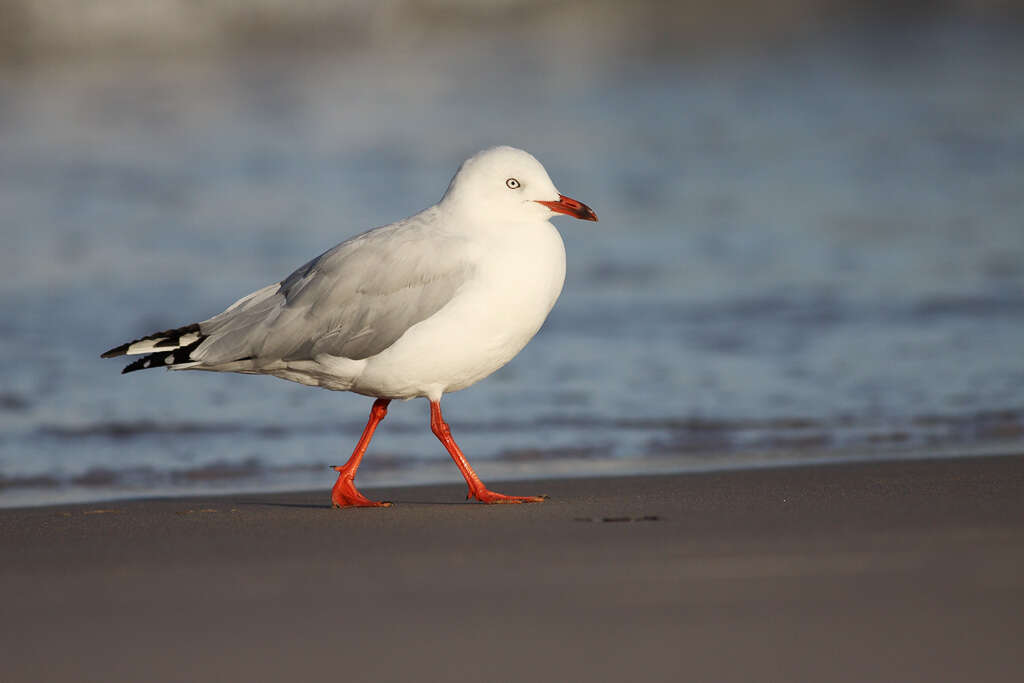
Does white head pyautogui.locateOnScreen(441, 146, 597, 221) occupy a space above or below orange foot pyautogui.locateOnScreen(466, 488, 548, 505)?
above

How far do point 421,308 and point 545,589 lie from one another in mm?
1819

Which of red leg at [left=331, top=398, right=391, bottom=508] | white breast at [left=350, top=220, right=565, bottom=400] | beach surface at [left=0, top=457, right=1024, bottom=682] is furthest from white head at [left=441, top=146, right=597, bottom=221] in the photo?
beach surface at [left=0, top=457, right=1024, bottom=682]

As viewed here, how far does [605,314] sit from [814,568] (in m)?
7.42

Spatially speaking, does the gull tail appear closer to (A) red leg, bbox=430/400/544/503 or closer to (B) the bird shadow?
(B) the bird shadow

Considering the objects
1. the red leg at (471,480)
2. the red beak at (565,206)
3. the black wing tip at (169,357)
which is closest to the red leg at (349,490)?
→ the red leg at (471,480)

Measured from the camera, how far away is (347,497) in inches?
229

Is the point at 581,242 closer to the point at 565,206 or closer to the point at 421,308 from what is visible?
the point at 565,206

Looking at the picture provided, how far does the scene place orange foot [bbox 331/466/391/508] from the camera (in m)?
5.78

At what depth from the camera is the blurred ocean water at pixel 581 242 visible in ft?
25.6

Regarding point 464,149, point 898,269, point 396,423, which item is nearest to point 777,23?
point 464,149

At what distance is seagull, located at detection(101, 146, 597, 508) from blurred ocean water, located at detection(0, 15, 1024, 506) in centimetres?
112

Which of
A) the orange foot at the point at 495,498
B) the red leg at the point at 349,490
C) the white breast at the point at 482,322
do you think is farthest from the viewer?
the red leg at the point at 349,490

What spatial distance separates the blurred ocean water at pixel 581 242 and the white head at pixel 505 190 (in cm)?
151

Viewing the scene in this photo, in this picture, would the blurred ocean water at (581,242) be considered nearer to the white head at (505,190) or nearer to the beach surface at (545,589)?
the white head at (505,190)
